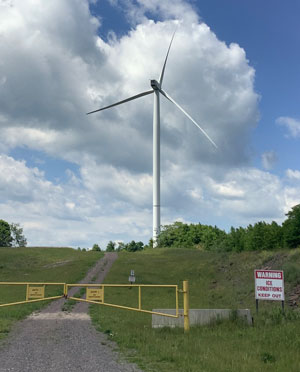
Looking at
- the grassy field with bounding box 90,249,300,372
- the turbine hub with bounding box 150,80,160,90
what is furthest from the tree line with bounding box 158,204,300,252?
the turbine hub with bounding box 150,80,160,90

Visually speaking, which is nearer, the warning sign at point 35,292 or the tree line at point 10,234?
the warning sign at point 35,292

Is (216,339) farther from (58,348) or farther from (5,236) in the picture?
(5,236)

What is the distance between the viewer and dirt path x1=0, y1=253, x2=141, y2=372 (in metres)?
9.69

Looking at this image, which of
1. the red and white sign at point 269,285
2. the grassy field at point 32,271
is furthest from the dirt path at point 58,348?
the red and white sign at point 269,285

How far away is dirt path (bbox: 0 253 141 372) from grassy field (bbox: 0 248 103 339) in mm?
1820

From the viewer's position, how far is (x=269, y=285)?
62.3 feet

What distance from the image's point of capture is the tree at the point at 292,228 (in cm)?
3631

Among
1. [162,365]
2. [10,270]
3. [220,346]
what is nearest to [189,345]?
[220,346]

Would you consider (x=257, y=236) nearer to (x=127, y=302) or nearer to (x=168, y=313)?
(x=127, y=302)

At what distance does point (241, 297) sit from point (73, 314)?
48.4 ft

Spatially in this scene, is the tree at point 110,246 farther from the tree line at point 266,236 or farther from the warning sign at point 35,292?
the warning sign at point 35,292

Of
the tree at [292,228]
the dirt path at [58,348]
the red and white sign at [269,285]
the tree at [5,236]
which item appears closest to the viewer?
the dirt path at [58,348]

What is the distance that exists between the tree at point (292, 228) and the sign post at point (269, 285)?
61.3ft

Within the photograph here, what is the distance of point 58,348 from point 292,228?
1151 inches
